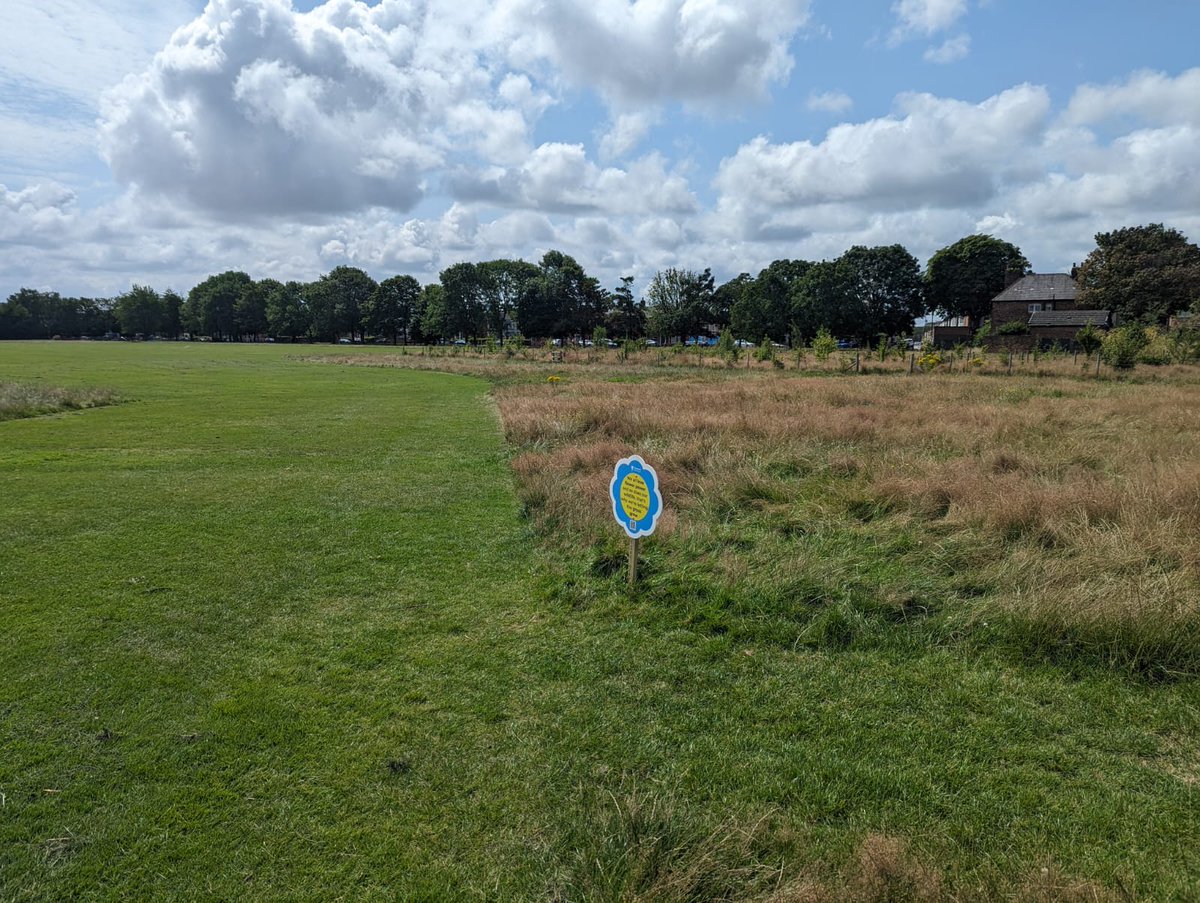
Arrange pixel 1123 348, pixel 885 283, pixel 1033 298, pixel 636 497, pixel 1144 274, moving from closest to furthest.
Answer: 1. pixel 636 497
2. pixel 1123 348
3. pixel 1144 274
4. pixel 1033 298
5. pixel 885 283

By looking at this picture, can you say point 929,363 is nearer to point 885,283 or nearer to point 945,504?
point 945,504

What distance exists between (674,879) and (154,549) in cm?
671

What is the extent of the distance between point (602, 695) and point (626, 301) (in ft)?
320

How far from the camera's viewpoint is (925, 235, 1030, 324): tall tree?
2904 inches

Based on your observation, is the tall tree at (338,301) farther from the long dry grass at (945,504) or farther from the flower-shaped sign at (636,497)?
the flower-shaped sign at (636,497)

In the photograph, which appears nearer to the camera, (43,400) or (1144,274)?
(43,400)

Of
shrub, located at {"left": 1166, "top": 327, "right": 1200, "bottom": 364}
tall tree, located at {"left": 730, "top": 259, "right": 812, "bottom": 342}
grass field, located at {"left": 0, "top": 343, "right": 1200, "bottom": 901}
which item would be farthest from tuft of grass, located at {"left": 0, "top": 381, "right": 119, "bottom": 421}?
tall tree, located at {"left": 730, "top": 259, "right": 812, "bottom": 342}

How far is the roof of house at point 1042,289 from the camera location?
2549 inches

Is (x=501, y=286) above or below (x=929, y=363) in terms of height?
above

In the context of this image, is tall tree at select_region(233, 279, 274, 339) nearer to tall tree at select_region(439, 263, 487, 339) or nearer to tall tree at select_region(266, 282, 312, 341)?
tall tree at select_region(266, 282, 312, 341)

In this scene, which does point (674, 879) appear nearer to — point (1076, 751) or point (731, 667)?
point (731, 667)

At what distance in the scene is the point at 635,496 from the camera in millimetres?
5609

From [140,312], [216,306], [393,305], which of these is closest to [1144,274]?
[393,305]

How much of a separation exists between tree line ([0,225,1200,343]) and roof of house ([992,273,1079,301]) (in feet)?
6.71
